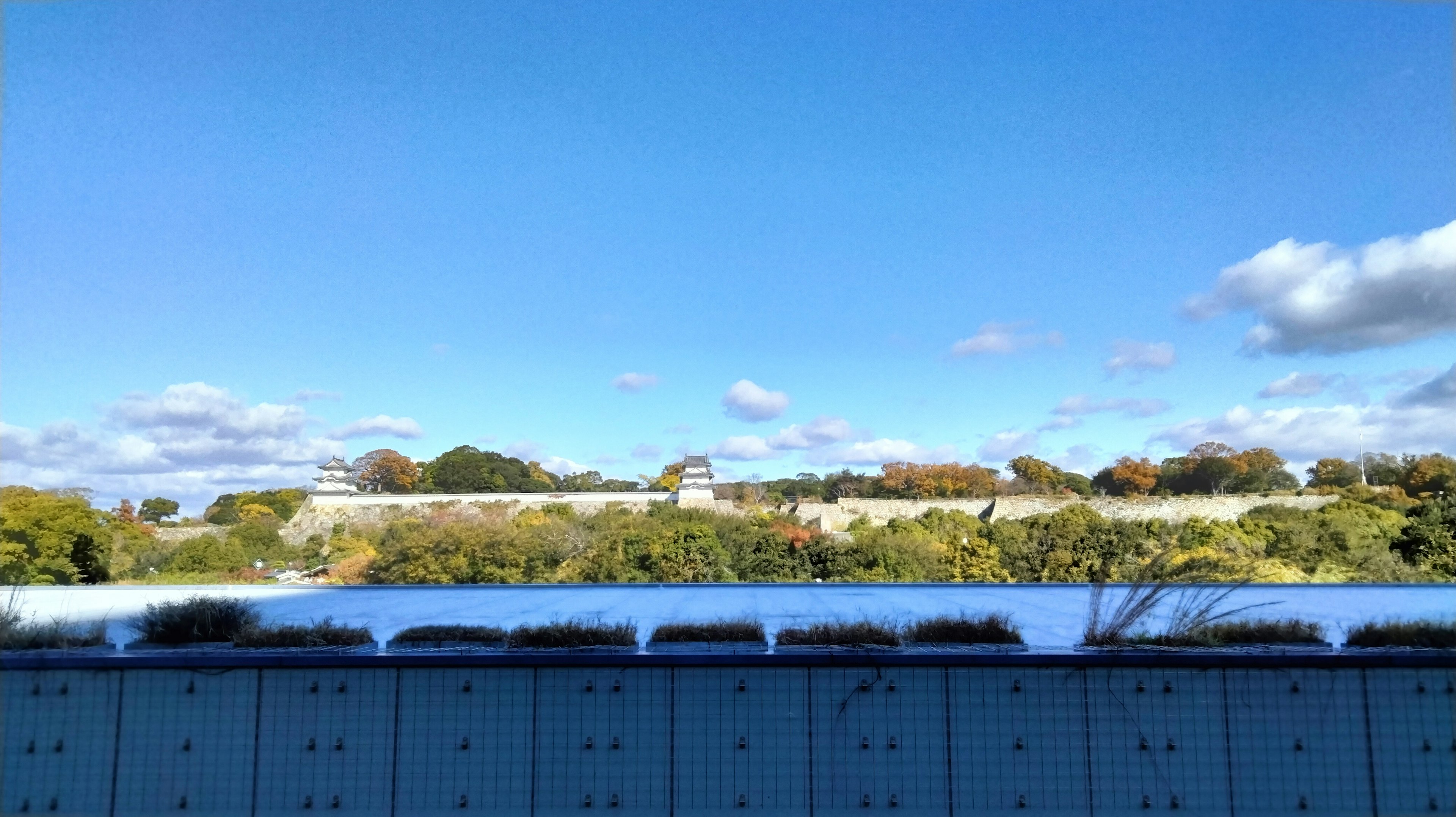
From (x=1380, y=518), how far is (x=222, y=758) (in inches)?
823

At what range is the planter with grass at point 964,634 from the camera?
4.23 m

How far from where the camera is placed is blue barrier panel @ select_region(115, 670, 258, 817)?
3963 mm

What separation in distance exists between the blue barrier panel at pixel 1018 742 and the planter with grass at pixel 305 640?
114 inches

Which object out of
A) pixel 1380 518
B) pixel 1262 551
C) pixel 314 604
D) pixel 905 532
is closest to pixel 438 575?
pixel 314 604

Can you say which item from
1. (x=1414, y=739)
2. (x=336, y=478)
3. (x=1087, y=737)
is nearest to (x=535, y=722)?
(x=1087, y=737)

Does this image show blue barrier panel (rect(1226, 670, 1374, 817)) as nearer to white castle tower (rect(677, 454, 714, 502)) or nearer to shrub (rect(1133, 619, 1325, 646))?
shrub (rect(1133, 619, 1325, 646))

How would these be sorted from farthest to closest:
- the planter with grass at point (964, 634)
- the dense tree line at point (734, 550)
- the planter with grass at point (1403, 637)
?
1. the dense tree line at point (734, 550)
2. the planter with grass at point (964, 634)
3. the planter with grass at point (1403, 637)

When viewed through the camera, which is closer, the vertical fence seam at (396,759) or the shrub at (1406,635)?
the vertical fence seam at (396,759)

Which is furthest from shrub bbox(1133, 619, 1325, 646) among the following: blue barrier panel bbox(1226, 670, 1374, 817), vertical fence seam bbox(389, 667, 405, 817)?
vertical fence seam bbox(389, 667, 405, 817)

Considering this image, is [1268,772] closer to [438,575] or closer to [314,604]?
[314,604]

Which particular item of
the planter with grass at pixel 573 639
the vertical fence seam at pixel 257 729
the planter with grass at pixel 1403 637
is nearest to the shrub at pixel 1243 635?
the planter with grass at pixel 1403 637

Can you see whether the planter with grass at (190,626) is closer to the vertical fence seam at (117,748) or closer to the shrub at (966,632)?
the vertical fence seam at (117,748)

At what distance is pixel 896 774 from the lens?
390cm

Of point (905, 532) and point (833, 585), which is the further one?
point (905, 532)
